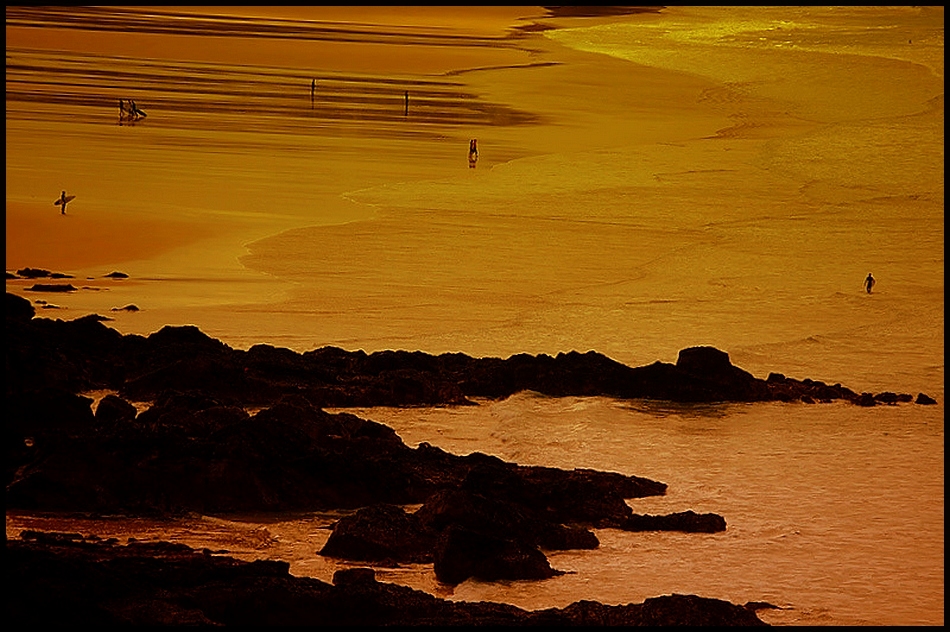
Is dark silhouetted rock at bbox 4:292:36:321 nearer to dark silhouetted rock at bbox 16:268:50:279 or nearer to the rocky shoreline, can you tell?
the rocky shoreline

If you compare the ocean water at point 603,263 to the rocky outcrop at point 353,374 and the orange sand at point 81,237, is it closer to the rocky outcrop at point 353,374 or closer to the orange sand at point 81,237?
the rocky outcrop at point 353,374

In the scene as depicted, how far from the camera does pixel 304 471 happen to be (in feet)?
32.5

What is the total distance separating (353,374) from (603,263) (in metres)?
8.51

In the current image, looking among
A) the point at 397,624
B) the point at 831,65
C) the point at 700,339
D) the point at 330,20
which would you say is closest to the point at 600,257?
the point at 700,339

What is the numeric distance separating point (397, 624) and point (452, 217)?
17.6 m

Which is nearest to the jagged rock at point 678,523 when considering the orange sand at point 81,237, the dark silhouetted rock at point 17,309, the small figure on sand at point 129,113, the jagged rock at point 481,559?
the jagged rock at point 481,559

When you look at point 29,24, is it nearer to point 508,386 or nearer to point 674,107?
point 674,107

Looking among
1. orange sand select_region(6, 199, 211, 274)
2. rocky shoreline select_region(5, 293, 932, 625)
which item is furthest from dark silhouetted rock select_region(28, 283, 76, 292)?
rocky shoreline select_region(5, 293, 932, 625)

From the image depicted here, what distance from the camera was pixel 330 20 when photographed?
77812 mm

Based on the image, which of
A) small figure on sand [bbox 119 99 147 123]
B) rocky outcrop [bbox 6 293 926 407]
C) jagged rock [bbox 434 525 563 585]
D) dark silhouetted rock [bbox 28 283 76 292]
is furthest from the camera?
small figure on sand [bbox 119 99 147 123]

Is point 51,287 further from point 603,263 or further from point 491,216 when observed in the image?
point 491,216

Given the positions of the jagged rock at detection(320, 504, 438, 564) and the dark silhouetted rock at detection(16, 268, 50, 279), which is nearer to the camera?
the jagged rock at detection(320, 504, 438, 564)

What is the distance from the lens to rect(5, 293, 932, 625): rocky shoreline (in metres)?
7.21

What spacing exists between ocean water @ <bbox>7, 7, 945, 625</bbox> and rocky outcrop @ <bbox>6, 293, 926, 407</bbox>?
0.25 metres
